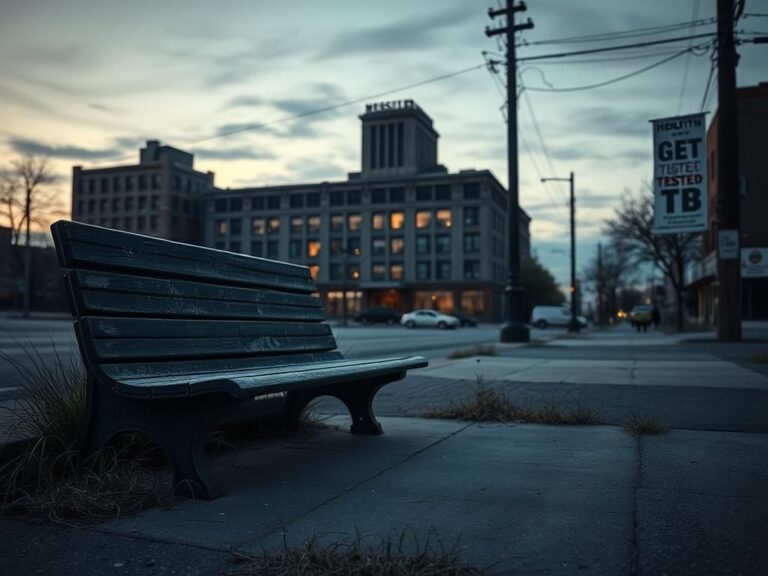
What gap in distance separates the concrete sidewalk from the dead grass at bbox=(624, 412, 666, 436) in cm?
32

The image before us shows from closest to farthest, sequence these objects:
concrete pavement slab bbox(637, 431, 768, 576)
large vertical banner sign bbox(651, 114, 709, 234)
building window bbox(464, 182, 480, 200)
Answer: concrete pavement slab bbox(637, 431, 768, 576) → large vertical banner sign bbox(651, 114, 709, 234) → building window bbox(464, 182, 480, 200)

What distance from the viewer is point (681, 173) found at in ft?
49.6

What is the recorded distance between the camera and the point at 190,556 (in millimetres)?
2584

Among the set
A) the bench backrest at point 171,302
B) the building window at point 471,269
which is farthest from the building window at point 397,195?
the bench backrest at point 171,302

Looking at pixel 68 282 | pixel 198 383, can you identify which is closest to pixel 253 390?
pixel 198 383

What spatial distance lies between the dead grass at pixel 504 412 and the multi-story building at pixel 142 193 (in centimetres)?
7064

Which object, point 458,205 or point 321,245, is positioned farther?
point 321,245

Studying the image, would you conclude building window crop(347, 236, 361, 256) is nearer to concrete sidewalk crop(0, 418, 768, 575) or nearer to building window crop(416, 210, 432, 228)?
building window crop(416, 210, 432, 228)

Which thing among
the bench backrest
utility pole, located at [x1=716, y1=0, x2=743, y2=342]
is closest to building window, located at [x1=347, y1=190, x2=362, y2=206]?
utility pole, located at [x1=716, y1=0, x2=743, y2=342]

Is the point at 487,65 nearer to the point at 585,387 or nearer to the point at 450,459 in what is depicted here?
the point at 585,387

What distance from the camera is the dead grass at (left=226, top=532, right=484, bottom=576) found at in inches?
91.2

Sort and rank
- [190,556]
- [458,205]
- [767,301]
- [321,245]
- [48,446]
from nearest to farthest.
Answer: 1. [190,556]
2. [48,446]
3. [767,301]
4. [458,205]
5. [321,245]

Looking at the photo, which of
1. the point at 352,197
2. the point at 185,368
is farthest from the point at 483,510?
the point at 352,197

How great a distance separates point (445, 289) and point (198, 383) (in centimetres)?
8579
